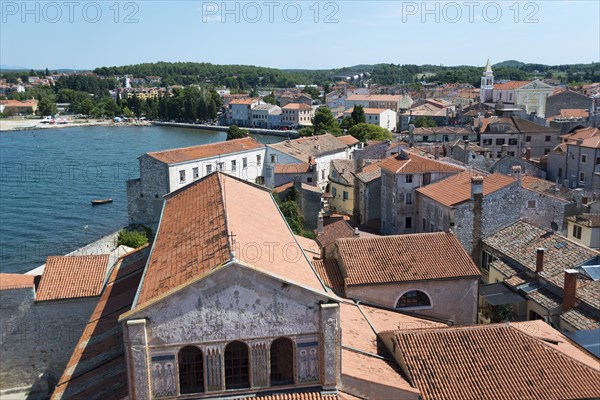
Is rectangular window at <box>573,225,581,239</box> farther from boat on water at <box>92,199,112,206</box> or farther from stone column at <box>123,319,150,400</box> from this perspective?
boat on water at <box>92,199,112,206</box>

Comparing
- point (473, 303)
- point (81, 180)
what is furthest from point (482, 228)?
point (81, 180)

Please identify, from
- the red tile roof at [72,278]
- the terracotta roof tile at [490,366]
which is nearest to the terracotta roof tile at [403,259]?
the terracotta roof tile at [490,366]

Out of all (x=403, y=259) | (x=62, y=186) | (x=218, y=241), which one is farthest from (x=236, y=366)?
(x=62, y=186)

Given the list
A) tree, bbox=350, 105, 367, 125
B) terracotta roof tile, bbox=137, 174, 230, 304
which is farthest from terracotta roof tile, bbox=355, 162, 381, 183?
tree, bbox=350, 105, 367, 125

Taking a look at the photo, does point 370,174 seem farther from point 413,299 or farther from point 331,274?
point 413,299

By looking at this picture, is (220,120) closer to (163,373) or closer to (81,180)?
(81,180)

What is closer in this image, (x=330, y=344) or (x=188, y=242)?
(x=330, y=344)

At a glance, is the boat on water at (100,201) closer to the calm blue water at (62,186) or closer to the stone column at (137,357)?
the calm blue water at (62,186)
